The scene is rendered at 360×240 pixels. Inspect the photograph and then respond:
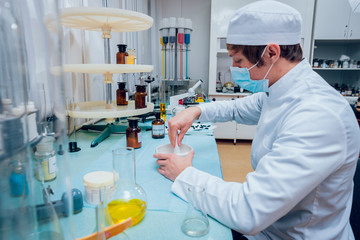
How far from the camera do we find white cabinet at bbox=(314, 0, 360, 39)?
320 centimetres

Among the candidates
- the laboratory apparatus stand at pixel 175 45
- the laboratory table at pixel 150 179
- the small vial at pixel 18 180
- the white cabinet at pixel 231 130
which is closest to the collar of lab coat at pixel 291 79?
the laboratory table at pixel 150 179

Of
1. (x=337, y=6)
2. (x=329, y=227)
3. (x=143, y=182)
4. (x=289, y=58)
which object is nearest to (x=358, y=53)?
(x=337, y=6)

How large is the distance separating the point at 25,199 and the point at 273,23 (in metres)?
0.86

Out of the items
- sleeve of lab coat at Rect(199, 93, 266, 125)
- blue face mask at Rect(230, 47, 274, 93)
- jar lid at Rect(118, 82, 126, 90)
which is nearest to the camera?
blue face mask at Rect(230, 47, 274, 93)

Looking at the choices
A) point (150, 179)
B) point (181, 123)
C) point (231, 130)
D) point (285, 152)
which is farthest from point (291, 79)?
point (231, 130)

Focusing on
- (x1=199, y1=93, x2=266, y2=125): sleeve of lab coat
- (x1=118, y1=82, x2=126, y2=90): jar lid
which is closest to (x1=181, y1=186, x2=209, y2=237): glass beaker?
(x1=199, y1=93, x2=266, y2=125): sleeve of lab coat

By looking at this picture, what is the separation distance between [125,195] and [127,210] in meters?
0.05

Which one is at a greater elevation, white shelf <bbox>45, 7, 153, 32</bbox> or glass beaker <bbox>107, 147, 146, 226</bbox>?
white shelf <bbox>45, 7, 153, 32</bbox>

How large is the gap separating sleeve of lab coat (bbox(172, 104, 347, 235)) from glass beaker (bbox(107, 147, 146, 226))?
0.21m

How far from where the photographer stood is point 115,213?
25.0 inches

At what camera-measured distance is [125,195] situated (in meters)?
0.69

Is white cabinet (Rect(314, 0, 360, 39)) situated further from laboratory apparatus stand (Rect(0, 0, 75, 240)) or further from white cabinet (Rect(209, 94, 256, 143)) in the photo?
laboratory apparatus stand (Rect(0, 0, 75, 240))

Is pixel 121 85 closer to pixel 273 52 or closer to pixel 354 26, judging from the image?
pixel 273 52

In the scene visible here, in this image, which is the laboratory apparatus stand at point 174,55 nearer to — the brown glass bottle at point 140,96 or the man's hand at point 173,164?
the brown glass bottle at point 140,96
